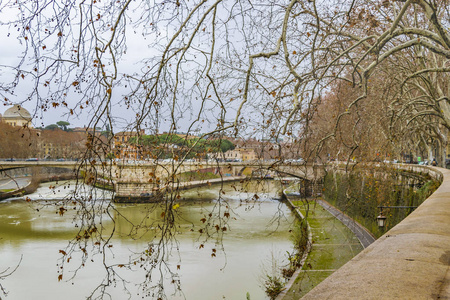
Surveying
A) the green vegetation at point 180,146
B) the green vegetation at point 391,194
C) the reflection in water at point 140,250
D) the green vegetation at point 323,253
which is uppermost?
the green vegetation at point 180,146

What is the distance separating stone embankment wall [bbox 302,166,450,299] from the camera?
1.34 metres

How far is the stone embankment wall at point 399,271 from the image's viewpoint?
1.34 m

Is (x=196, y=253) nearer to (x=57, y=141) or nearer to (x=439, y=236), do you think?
(x=439, y=236)

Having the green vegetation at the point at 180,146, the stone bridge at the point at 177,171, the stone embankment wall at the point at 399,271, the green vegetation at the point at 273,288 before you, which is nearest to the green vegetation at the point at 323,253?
the green vegetation at the point at 273,288

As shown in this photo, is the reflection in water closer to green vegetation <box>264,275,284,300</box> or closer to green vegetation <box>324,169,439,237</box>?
green vegetation <box>264,275,284,300</box>

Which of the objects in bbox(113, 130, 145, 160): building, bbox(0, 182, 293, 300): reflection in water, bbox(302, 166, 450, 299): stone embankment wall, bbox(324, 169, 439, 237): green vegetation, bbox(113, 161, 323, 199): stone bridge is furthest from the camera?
bbox(324, 169, 439, 237): green vegetation

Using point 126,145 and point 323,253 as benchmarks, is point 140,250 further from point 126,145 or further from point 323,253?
point 126,145

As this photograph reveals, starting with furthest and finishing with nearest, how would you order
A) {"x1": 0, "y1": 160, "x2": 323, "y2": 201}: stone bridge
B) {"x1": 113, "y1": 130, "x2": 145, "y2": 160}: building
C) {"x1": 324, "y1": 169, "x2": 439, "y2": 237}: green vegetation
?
{"x1": 324, "y1": 169, "x2": 439, "y2": 237}: green vegetation, {"x1": 113, "y1": 130, "x2": 145, "y2": 160}: building, {"x1": 0, "y1": 160, "x2": 323, "y2": 201}: stone bridge


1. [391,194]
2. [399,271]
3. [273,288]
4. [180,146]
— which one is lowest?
[273,288]

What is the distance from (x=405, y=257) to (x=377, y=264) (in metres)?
0.15

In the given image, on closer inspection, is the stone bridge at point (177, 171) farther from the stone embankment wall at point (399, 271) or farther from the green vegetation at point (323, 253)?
the green vegetation at point (323, 253)

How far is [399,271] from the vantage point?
1.55 m

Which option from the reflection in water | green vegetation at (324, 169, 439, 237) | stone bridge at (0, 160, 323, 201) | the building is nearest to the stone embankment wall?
stone bridge at (0, 160, 323, 201)

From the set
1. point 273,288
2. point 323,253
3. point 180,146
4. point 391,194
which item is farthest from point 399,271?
point 391,194
